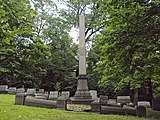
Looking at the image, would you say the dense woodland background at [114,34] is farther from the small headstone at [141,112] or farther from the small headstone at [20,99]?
the small headstone at [20,99]

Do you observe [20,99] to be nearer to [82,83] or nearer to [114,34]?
[82,83]

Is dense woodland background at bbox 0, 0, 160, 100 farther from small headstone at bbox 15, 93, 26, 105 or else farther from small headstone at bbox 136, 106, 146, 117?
small headstone at bbox 15, 93, 26, 105

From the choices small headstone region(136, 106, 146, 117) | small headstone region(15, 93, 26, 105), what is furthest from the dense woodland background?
small headstone region(15, 93, 26, 105)

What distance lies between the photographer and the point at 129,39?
7.07 metres

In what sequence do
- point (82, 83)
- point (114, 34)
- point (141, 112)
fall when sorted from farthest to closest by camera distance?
point (82, 83) → point (141, 112) → point (114, 34)

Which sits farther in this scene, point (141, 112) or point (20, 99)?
point (20, 99)

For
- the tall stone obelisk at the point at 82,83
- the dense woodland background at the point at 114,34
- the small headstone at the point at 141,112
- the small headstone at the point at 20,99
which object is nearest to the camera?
the dense woodland background at the point at 114,34

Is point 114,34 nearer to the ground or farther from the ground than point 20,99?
farther from the ground

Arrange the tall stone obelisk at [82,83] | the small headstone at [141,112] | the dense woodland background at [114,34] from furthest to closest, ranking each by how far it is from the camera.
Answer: the tall stone obelisk at [82,83] → the small headstone at [141,112] → the dense woodland background at [114,34]

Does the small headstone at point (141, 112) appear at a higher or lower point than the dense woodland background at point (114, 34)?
lower

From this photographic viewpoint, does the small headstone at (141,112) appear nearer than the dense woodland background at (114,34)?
No

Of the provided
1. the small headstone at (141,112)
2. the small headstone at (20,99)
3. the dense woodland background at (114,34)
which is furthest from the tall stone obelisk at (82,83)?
the small headstone at (141,112)

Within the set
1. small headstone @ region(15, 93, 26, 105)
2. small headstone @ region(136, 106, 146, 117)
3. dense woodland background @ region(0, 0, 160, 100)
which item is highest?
dense woodland background @ region(0, 0, 160, 100)

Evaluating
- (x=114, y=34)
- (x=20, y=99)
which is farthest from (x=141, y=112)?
(x=20, y=99)
